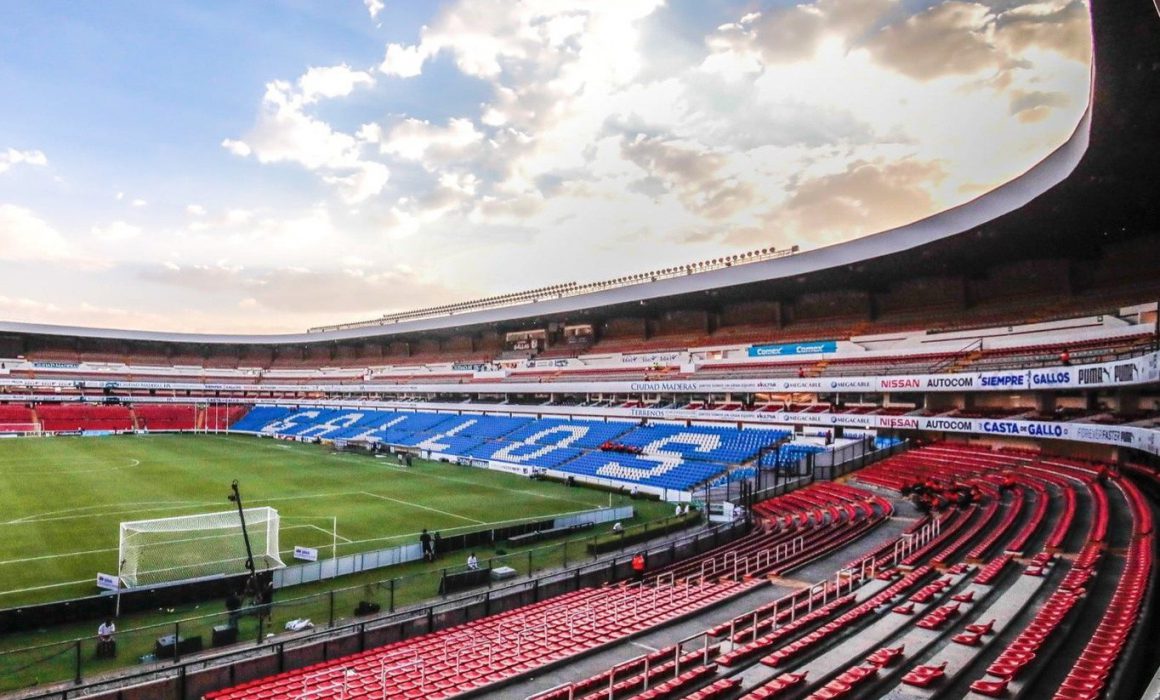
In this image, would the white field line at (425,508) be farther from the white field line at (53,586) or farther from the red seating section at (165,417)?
the red seating section at (165,417)

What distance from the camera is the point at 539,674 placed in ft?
34.8

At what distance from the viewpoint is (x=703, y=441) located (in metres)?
36.2

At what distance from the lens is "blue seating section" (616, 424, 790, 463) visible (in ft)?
109

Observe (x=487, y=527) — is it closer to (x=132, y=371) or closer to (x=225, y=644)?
(x=225, y=644)

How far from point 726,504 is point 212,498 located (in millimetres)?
22108

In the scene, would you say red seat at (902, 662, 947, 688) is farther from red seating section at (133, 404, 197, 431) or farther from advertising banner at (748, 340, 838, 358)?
red seating section at (133, 404, 197, 431)

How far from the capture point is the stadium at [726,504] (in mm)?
10289

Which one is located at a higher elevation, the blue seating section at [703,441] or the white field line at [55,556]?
the blue seating section at [703,441]

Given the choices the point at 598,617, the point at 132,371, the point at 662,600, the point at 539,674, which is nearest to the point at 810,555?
the point at 662,600

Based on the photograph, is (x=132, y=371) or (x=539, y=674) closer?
(x=539, y=674)

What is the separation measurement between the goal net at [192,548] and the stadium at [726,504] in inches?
5.9

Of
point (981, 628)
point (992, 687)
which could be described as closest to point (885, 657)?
point (992, 687)

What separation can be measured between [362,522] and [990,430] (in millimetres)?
23520

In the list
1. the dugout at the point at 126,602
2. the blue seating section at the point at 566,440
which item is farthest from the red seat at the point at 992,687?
the blue seating section at the point at 566,440
